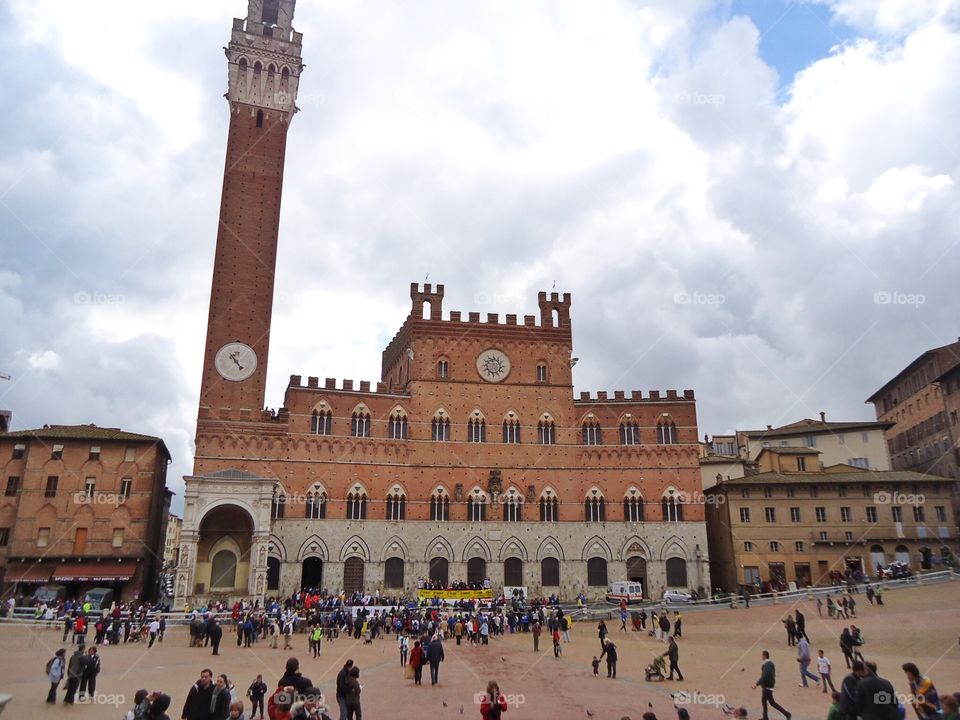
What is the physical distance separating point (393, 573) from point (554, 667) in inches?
914

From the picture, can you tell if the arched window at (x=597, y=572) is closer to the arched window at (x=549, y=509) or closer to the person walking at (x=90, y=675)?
the arched window at (x=549, y=509)

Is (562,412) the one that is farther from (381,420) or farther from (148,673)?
(148,673)

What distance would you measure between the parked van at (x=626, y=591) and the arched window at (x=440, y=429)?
47.8 feet

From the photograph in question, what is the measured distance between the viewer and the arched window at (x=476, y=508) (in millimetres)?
Result: 46031

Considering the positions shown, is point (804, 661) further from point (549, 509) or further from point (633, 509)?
point (633, 509)

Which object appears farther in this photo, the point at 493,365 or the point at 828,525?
the point at 493,365

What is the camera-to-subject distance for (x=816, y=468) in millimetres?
51031

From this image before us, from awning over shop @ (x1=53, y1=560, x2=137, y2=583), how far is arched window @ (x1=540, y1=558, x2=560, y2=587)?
2485 centimetres

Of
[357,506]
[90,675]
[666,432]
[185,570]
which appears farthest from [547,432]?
→ [90,675]

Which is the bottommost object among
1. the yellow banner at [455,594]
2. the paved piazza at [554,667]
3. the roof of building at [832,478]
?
the paved piazza at [554,667]

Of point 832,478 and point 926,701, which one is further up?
point 832,478

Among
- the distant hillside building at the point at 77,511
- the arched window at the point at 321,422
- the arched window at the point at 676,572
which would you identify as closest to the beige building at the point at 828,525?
the arched window at the point at 676,572

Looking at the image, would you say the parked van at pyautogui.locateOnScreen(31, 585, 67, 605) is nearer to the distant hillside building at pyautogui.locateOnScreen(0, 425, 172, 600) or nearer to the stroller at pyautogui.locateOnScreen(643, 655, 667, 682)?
the distant hillside building at pyautogui.locateOnScreen(0, 425, 172, 600)

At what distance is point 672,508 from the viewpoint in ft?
156
